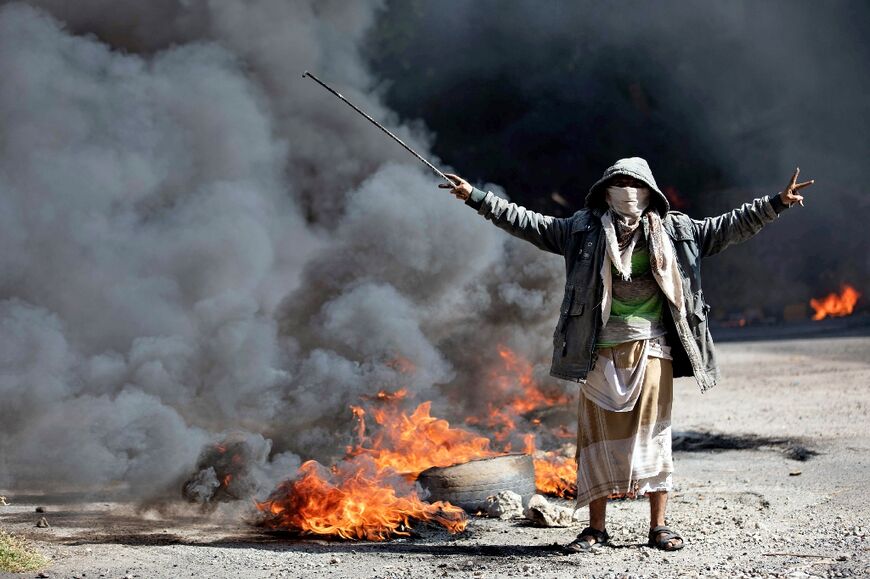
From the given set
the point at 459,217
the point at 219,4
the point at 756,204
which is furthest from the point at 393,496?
the point at 219,4

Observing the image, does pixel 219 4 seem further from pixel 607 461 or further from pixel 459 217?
pixel 607 461

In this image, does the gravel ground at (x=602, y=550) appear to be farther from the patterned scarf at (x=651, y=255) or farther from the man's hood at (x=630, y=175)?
the man's hood at (x=630, y=175)

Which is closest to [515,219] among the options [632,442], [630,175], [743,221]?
[630,175]

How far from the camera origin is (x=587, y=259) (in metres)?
4.38

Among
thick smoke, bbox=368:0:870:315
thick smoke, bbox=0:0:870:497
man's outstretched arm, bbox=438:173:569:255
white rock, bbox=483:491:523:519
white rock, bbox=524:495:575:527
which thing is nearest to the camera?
man's outstretched arm, bbox=438:173:569:255

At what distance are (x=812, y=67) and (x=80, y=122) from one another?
17128 mm

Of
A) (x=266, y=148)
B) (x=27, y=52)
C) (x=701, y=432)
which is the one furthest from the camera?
(x=266, y=148)

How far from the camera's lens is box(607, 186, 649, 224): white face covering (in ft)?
14.4

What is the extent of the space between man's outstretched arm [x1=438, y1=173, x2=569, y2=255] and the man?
145 mm

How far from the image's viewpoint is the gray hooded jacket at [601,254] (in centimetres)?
432

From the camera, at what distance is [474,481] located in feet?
17.7

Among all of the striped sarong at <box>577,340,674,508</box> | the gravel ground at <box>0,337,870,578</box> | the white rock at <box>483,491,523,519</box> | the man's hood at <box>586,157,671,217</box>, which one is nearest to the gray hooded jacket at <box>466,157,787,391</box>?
the man's hood at <box>586,157,671,217</box>

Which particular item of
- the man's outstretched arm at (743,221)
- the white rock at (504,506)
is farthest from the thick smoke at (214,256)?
the man's outstretched arm at (743,221)

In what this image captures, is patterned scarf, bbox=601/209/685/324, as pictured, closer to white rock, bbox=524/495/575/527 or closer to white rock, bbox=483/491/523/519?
white rock, bbox=524/495/575/527
